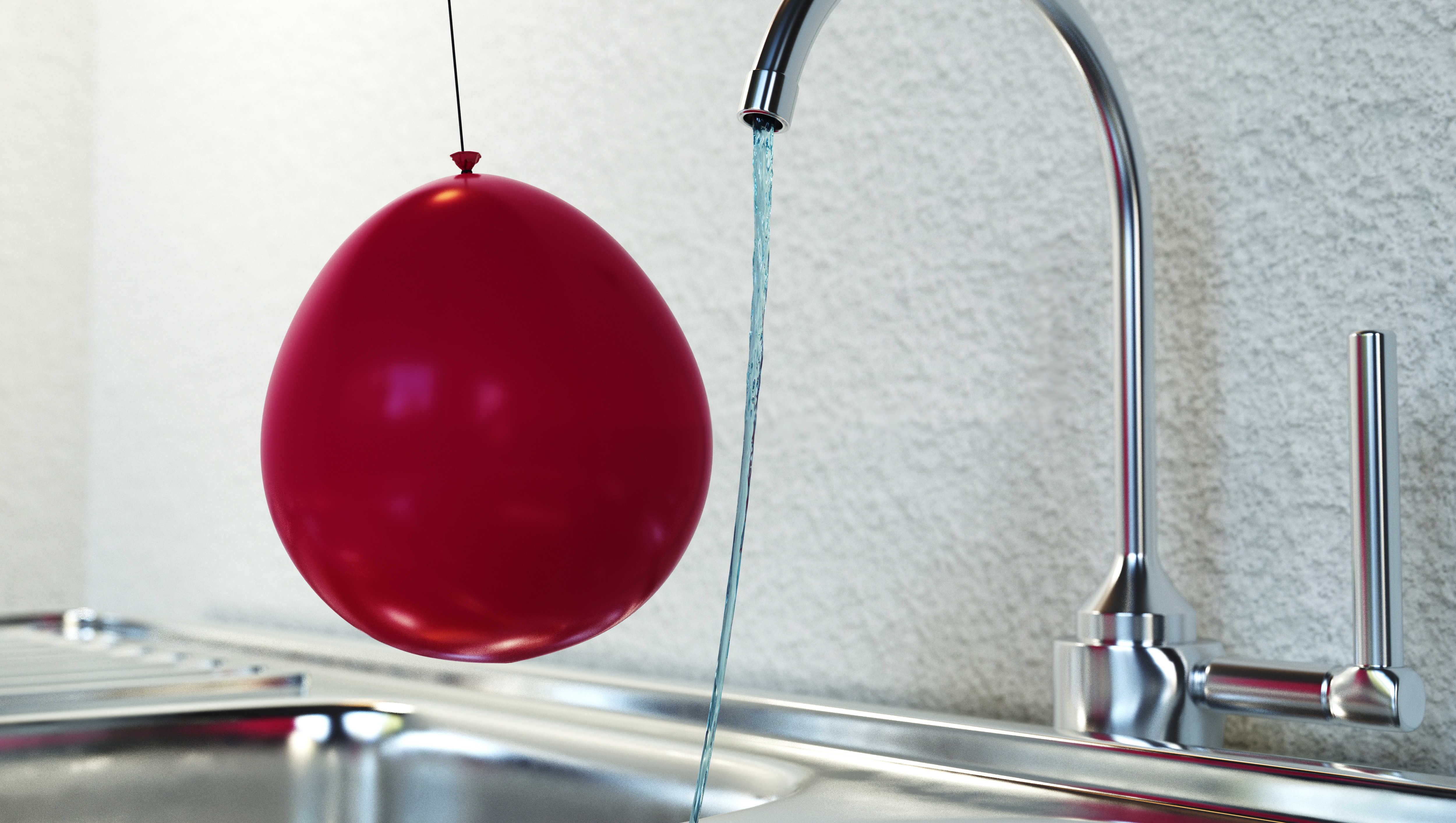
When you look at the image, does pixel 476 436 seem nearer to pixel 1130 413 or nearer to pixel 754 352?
pixel 754 352

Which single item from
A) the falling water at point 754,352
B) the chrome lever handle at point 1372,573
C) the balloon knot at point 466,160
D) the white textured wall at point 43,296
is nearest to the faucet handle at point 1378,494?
the chrome lever handle at point 1372,573

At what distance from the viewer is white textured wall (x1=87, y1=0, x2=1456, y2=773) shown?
0.54m

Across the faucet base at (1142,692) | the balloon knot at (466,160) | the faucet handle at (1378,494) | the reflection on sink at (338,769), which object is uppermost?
the balloon knot at (466,160)

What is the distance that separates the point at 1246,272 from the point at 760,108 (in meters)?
0.30

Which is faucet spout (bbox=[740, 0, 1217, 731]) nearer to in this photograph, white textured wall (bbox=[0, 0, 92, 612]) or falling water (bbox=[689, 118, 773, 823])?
falling water (bbox=[689, 118, 773, 823])

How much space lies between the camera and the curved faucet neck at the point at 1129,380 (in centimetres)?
52

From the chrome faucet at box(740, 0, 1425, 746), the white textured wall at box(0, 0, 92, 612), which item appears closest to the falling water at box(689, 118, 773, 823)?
the chrome faucet at box(740, 0, 1425, 746)

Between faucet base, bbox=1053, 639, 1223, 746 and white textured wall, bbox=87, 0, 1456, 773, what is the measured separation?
58 mm

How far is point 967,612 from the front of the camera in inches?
26.5

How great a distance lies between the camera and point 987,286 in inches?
26.4

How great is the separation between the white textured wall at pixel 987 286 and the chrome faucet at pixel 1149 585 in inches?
2.4

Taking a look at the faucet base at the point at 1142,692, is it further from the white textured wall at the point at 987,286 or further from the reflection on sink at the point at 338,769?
the reflection on sink at the point at 338,769

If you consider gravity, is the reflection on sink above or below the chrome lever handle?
below

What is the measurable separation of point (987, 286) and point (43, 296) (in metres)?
1.29
